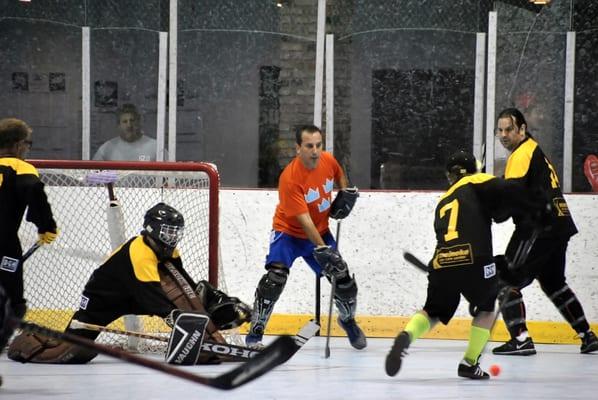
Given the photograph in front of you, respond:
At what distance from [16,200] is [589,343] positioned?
9.06ft

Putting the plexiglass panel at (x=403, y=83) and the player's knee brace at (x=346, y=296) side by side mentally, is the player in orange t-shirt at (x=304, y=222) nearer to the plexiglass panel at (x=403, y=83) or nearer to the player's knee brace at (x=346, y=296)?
the player's knee brace at (x=346, y=296)

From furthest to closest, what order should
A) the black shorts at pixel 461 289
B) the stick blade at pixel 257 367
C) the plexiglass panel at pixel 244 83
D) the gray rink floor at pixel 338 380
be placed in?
the plexiglass panel at pixel 244 83 → the black shorts at pixel 461 289 → the gray rink floor at pixel 338 380 → the stick blade at pixel 257 367

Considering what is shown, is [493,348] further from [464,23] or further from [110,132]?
[110,132]

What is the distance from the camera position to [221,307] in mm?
5574

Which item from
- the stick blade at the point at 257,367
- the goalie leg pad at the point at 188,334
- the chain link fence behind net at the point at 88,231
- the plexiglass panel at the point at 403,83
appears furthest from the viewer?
the plexiglass panel at the point at 403,83

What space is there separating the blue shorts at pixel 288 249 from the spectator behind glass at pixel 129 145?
166cm

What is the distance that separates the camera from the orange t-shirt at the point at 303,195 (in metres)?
5.78

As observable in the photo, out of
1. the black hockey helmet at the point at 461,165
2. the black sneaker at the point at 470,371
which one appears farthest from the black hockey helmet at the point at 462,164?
the black sneaker at the point at 470,371

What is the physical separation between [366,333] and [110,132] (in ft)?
6.54

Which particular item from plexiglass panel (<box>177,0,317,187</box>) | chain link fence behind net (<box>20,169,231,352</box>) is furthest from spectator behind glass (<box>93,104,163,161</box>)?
chain link fence behind net (<box>20,169,231,352</box>)

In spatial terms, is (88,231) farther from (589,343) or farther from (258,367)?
(258,367)

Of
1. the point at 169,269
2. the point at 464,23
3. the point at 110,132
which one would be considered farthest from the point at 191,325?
the point at 464,23

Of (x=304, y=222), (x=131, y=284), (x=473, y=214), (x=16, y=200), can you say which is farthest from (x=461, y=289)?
(x=16, y=200)

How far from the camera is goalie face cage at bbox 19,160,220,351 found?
605cm
